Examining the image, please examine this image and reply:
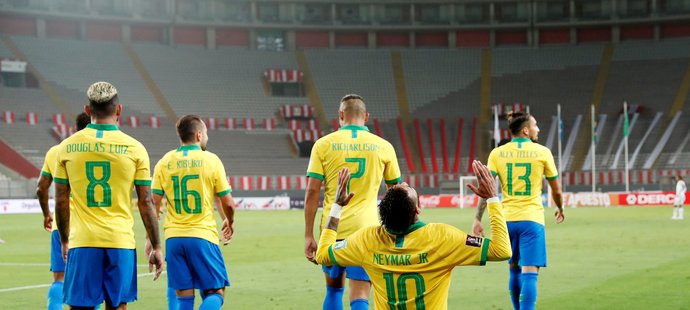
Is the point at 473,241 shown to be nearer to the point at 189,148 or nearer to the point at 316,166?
the point at 316,166

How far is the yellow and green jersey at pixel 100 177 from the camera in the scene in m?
7.87

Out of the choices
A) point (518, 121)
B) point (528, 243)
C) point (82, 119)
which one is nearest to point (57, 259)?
point (82, 119)

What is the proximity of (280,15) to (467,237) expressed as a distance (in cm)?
7538

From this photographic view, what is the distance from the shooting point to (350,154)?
30.4ft

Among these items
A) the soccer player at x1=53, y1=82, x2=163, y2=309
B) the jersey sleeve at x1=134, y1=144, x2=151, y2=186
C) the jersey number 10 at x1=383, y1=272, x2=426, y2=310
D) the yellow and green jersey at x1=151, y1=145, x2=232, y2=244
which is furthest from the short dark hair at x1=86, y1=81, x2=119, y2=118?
the jersey number 10 at x1=383, y1=272, x2=426, y2=310

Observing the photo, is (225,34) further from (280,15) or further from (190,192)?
(190,192)

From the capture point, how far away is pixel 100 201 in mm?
7922

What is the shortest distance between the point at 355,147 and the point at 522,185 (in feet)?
10.4

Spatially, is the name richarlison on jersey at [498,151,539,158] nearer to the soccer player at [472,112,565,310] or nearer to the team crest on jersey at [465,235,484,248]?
the soccer player at [472,112,565,310]

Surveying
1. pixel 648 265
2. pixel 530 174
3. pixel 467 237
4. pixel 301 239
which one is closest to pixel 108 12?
pixel 301 239

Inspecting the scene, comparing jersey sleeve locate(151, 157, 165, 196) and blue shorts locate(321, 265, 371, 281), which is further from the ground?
jersey sleeve locate(151, 157, 165, 196)

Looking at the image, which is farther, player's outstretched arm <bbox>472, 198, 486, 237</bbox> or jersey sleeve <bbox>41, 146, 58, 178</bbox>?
player's outstretched arm <bbox>472, 198, 486, 237</bbox>

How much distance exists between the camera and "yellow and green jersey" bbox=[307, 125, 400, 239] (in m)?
9.22

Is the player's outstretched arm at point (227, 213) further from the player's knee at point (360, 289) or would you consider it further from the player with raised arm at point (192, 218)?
the player's knee at point (360, 289)
